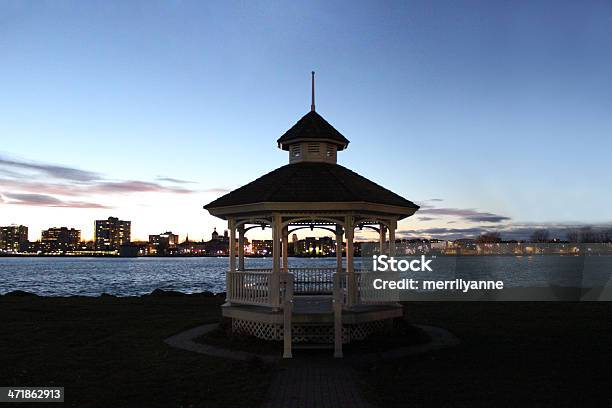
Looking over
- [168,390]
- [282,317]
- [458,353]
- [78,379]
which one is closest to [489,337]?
[458,353]

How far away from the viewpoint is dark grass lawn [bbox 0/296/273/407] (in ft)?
33.3

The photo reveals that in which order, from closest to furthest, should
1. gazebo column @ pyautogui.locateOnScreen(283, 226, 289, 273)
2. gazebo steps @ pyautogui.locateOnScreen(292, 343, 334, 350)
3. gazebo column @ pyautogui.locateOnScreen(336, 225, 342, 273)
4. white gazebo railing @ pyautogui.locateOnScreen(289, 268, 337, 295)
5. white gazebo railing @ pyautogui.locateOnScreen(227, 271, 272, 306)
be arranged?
gazebo steps @ pyautogui.locateOnScreen(292, 343, 334, 350), white gazebo railing @ pyautogui.locateOnScreen(227, 271, 272, 306), gazebo column @ pyautogui.locateOnScreen(336, 225, 342, 273), gazebo column @ pyautogui.locateOnScreen(283, 226, 289, 273), white gazebo railing @ pyautogui.locateOnScreen(289, 268, 337, 295)

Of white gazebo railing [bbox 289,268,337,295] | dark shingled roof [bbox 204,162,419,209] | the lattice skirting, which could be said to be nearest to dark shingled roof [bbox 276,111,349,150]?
dark shingled roof [bbox 204,162,419,209]

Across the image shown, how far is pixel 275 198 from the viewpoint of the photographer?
15242 millimetres

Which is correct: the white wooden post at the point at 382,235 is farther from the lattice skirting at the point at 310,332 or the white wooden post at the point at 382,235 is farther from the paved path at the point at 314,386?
the paved path at the point at 314,386

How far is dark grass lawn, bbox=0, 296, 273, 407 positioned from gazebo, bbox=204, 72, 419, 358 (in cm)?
251

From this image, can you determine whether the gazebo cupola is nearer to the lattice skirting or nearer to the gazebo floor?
the gazebo floor

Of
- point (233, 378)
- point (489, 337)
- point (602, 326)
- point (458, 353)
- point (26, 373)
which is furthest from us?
point (602, 326)

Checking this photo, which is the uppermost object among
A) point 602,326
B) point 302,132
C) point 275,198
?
point 302,132

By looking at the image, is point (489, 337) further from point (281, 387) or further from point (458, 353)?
point (281, 387)

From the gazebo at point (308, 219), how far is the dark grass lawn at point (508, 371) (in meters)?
2.49

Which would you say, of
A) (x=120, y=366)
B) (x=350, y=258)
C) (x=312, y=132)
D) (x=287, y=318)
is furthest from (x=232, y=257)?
(x=120, y=366)

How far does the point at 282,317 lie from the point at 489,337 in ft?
23.8

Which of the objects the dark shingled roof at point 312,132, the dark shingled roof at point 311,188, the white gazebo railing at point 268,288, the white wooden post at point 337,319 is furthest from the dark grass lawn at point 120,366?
the dark shingled roof at point 312,132
